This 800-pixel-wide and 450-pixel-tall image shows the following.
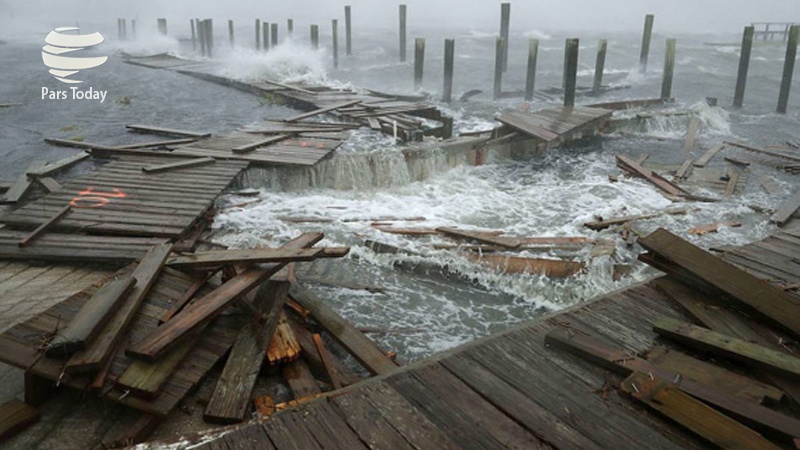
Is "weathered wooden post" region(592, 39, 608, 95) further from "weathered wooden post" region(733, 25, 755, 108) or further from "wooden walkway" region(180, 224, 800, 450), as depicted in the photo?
"wooden walkway" region(180, 224, 800, 450)

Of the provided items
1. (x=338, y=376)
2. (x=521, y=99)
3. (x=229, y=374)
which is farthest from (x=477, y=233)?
(x=521, y=99)

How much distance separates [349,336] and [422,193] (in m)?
7.14

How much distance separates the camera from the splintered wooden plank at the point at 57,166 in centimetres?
987

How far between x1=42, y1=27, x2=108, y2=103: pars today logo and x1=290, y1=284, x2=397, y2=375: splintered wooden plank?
17.2 m

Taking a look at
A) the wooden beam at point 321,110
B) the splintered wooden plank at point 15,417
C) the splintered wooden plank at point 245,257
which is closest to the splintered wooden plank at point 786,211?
the splintered wooden plank at point 245,257

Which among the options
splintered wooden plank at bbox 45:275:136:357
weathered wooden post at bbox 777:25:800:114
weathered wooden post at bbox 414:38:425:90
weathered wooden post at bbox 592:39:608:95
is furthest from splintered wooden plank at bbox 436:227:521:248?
weathered wooden post at bbox 777:25:800:114

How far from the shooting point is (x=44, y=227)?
7312 mm

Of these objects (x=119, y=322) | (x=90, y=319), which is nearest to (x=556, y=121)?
(x=119, y=322)

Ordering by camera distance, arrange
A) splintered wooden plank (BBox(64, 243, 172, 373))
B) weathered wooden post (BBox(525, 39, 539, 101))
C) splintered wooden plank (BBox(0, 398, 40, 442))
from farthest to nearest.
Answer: weathered wooden post (BBox(525, 39, 539, 101)), splintered wooden plank (BBox(64, 243, 172, 373)), splintered wooden plank (BBox(0, 398, 40, 442))

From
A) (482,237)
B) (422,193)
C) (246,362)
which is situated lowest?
(422,193)

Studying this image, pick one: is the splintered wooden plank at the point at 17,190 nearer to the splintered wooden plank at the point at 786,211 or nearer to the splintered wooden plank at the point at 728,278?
the splintered wooden plank at the point at 728,278

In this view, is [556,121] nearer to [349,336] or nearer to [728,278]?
[728,278]

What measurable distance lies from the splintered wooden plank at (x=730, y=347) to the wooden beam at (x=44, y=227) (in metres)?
7.44

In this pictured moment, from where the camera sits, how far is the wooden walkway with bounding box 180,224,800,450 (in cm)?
320
